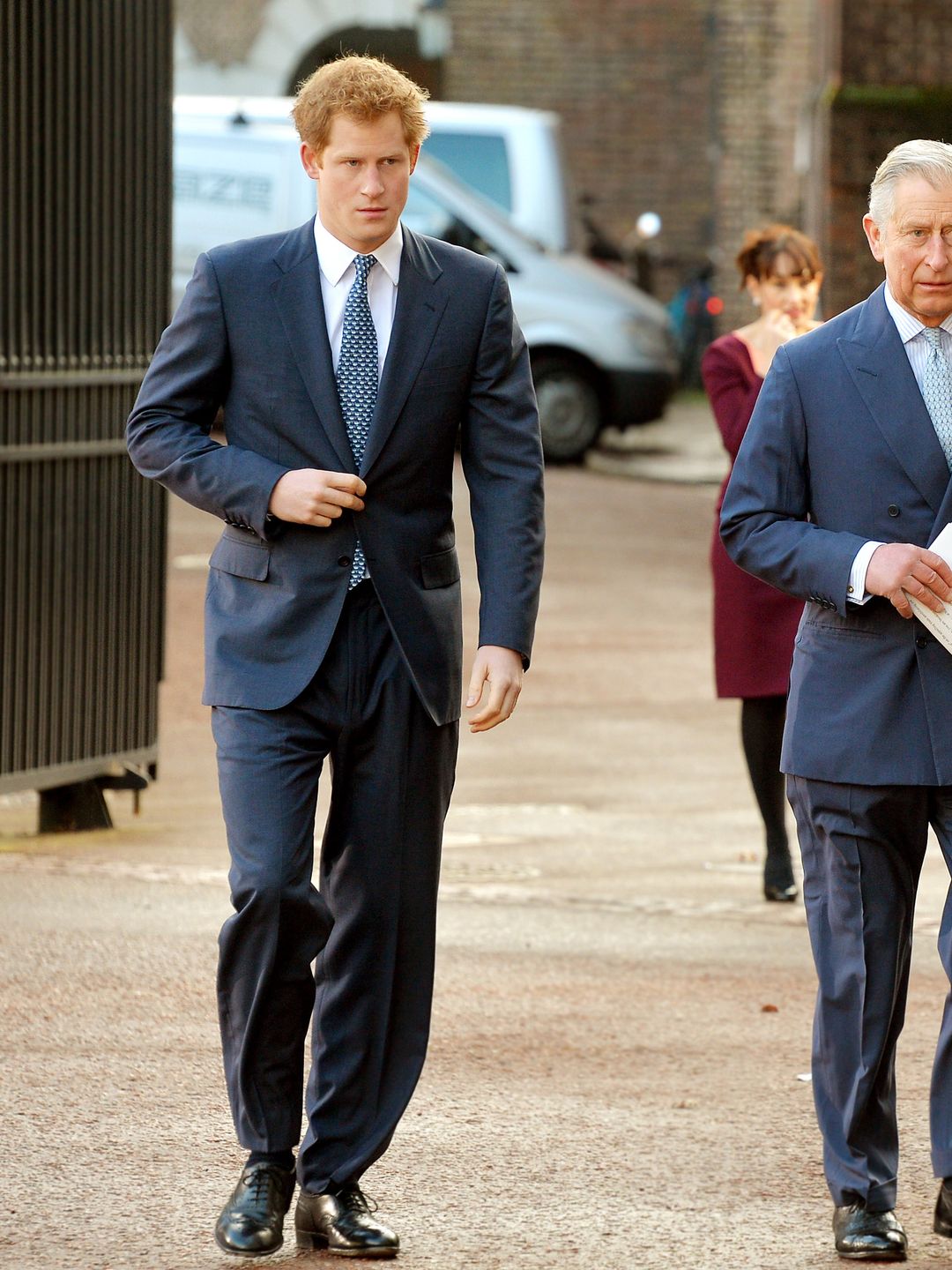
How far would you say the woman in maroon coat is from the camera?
7.11 meters

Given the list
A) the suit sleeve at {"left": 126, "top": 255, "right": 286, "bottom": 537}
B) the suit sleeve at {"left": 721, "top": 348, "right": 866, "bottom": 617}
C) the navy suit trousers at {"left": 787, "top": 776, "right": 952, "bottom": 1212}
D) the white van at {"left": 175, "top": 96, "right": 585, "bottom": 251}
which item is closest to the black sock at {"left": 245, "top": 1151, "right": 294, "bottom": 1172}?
the navy suit trousers at {"left": 787, "top": 776, "right": 952, "bottom": 1212}

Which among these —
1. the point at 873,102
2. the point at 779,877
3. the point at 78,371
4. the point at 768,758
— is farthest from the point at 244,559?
the point at 873,102

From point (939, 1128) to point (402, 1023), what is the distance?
0.97 m

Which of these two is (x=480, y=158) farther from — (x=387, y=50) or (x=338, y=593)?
(x=338, y=593)

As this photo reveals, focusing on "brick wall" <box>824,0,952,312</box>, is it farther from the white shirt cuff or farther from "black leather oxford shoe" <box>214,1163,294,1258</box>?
"black leather oxford shoe" <box>214,1163,294,1258</box>

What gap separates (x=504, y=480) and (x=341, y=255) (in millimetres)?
487

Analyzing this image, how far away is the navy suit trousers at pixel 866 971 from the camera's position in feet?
13.7

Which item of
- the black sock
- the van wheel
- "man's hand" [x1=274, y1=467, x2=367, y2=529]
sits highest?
"man's hand" [x1=274, y1=467, x2=367, y2=529]

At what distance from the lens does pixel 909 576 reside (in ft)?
13.1

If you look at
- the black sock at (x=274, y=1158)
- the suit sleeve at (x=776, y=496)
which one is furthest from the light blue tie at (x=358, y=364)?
the black sock at (x=274, y=1158)

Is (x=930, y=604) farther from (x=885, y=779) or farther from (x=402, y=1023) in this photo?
(x=402, y=1023)

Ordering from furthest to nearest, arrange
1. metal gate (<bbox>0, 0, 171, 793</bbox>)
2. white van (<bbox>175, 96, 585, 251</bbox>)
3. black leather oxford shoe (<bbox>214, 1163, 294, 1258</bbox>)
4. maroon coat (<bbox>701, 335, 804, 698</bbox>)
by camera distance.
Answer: white van (<bbox>175, 96, 585, 251</bbox>) → metal gate (<bbox>0, 0, 171, 793</bbox>) → maroon coat (<bbox>701, 335, 804, 698</bbox>) → black leather oxford shoe (<bbox>214, 1163, 294, 1258</bbox>)

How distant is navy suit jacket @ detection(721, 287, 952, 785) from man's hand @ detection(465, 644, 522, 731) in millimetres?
466

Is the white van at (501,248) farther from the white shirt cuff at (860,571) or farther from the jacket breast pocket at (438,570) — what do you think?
the white shirt cuff at (860,571)
